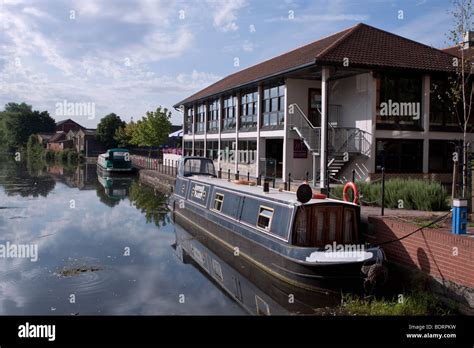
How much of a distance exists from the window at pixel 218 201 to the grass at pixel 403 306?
6.07 meters

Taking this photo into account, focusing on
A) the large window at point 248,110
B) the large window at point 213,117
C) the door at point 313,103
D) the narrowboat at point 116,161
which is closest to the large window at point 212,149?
the large window at point 213,117

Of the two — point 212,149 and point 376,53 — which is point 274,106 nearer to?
point 376,53

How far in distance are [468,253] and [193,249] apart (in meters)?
8.11

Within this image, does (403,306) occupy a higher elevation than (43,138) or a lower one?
lower

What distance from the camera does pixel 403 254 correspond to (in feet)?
32.2

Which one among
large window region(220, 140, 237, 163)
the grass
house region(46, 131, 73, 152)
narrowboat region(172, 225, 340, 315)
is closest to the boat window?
narrowboat region(172, 225, 340, 315)

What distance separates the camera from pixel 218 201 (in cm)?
1461

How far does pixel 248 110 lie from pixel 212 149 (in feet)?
21.1

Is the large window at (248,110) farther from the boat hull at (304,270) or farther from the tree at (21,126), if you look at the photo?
the tree at (21,126)

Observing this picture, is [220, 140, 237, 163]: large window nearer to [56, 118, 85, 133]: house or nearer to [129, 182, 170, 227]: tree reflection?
[129, 182, 170, 227]: tree reflection

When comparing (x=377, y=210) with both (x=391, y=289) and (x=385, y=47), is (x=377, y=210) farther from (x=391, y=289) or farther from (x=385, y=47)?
(x=385, y=47)

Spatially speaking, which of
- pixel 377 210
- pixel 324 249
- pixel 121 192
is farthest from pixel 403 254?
pixel 121 192

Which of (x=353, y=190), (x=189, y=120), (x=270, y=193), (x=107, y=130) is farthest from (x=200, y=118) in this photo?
(x=107, y=130)

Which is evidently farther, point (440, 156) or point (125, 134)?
point (125, 134)
